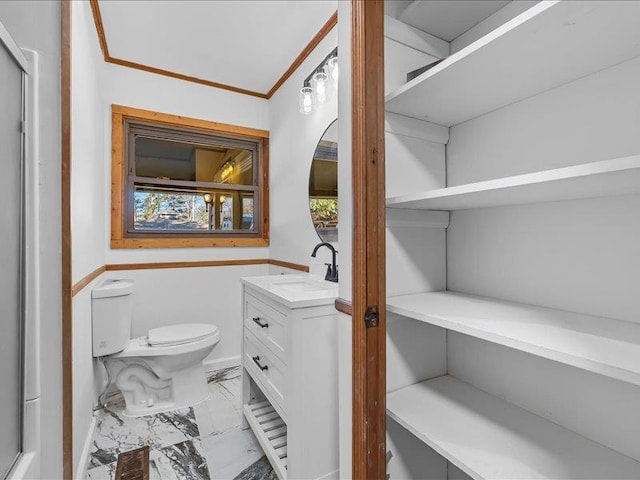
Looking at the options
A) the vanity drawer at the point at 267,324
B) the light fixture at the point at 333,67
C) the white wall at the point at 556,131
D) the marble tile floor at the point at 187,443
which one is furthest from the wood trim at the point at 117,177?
the white wall at the point at 556,131

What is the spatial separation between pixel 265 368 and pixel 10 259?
1102 millimetres

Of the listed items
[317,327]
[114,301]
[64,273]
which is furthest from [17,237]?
[114,301]

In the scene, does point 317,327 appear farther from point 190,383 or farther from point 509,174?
point 190,383

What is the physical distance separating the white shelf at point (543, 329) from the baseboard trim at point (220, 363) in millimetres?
2242

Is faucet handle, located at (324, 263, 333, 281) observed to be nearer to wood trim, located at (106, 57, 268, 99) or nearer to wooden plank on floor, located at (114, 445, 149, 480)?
wooden plank on floor, located at (114, 445, 149, 480)

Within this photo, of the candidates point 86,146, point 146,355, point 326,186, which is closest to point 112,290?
point 146,355

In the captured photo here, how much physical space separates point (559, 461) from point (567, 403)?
166mm

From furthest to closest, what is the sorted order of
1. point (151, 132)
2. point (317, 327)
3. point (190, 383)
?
point (151, 132)
point (190, 383)
point (317, 327)

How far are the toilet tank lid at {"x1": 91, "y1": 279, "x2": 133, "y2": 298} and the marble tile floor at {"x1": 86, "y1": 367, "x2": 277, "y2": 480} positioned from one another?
A: 32.1 inches

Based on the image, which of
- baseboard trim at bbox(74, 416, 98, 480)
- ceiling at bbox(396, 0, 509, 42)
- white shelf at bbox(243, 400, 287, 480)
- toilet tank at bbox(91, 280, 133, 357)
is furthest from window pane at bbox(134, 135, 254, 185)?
ceiling at bbox(396, 0, 509, 42)

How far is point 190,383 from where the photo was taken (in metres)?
2.26

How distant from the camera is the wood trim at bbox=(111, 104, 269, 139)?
8.30 ft

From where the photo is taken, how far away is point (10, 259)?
2.90 ft

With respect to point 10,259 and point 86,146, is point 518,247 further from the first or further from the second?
point 86,146
